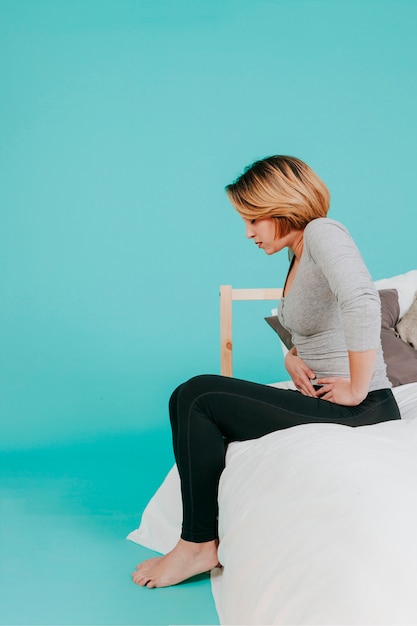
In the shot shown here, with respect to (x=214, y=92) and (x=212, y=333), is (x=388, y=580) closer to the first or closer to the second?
(x=212, y=333)

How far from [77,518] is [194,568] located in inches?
30.4

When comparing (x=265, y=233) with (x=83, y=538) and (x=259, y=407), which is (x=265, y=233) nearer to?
(x=259, y=407)

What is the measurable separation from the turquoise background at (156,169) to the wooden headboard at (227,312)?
0.79 meters

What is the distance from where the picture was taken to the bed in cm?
106

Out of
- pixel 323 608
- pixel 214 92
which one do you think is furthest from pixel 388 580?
pixel 214 92

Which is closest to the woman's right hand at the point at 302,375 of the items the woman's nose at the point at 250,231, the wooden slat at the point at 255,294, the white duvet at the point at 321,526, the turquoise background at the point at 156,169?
the white duvet at the point at 321,526

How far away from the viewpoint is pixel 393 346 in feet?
8.28

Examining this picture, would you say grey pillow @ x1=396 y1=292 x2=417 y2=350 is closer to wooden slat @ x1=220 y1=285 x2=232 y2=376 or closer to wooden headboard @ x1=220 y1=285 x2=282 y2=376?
wooden headboard @ x1=220 y1=285 x2=282 y2=376

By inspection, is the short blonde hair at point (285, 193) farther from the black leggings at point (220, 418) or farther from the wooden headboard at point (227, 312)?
the wooden headboard at point (227, 312)

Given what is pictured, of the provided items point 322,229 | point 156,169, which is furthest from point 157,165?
point 322,229

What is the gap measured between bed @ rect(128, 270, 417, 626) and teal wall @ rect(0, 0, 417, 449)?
1.77 meters

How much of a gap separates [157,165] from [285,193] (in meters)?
1.85

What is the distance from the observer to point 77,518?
256 centimetres

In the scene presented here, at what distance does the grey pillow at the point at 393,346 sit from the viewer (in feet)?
8.04
